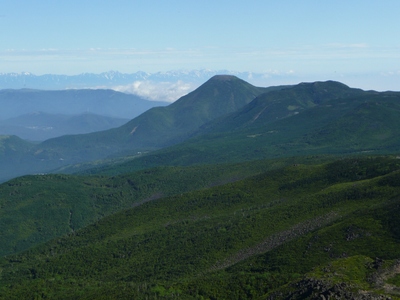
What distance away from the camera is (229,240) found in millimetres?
124625

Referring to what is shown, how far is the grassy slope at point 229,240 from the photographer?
9725 centimetres

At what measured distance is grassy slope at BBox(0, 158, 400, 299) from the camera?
9725 cm

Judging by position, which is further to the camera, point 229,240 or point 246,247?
point 229,240

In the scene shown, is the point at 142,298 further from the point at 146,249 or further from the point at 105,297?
the point at 146,249

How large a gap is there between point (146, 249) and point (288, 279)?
167 feet

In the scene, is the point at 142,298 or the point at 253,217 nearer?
the point at 142,298

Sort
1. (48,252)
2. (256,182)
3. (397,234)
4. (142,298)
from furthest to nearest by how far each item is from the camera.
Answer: (256,182), (48,252), (397,234), (142,298)

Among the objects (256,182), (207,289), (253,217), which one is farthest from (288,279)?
(256,182)

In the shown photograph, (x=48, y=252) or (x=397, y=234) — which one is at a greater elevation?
(x=397, y=234)

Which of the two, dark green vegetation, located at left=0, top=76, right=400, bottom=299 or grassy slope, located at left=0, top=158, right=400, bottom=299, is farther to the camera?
grassy slope, located at left=0, top=158, right=400, bottom=299

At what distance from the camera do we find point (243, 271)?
10088 cm

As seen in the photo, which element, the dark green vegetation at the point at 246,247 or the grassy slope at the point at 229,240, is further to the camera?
the grassy slope at the point at 229,240

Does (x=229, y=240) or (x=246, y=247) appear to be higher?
(x=229, y=240)

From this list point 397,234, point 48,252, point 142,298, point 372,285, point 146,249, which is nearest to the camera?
point 372,285
